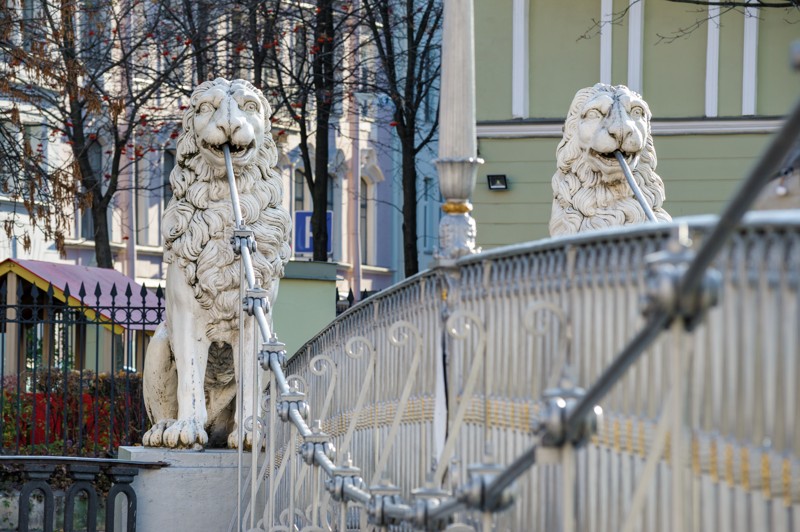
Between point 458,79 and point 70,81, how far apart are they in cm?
1321

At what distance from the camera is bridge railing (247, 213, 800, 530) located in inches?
145

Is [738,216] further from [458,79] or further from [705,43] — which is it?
[705,43]

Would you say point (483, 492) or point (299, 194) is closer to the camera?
point (483, 492)

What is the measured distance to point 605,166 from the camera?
35.6ft

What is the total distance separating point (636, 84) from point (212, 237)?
50.9 feet

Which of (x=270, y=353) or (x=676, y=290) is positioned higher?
(x=676, y=290)

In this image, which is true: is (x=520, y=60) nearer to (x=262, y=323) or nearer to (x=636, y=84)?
(x=636, y=84)

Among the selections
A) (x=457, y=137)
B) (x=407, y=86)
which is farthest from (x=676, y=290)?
(x=407, y=86)

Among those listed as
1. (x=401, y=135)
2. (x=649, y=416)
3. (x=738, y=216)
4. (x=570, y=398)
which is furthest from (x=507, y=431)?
(x=401, y=135)

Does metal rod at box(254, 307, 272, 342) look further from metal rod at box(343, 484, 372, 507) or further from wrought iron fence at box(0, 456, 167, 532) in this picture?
metal rod at box(343, 484, 372, 507)

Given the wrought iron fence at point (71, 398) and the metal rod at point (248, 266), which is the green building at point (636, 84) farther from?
the metal rod at point (248, 266)

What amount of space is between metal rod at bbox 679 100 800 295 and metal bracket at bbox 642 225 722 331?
0.02 metres

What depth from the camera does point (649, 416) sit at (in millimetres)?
4250

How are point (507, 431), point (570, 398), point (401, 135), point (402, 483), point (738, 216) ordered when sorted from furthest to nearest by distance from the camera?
point (401, 135)
point (402, 483)
point (507, 431)
point (570, 398)
point (738, 216)
